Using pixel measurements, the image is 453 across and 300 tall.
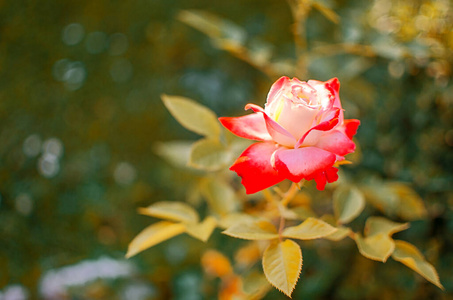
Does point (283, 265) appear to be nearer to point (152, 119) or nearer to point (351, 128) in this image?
point (351, 128)

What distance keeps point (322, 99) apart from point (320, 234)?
16cm

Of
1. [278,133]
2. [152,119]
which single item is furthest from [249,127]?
[152,119]

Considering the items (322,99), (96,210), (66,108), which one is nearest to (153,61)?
(66,108)

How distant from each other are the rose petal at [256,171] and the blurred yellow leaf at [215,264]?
0.68 metres

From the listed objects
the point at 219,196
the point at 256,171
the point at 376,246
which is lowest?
the point at 219,196

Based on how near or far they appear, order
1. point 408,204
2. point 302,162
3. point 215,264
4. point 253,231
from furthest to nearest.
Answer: point 215,264 < point 408,204 < point 253,231 < point 302,162

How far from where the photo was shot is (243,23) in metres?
1.40

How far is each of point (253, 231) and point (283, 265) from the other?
7cm

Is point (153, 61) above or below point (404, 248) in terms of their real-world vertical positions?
below

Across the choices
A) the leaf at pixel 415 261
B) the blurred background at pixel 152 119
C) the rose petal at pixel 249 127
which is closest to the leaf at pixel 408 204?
the blurred background at pixel 152 119

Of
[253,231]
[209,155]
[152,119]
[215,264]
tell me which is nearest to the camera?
[253,231]

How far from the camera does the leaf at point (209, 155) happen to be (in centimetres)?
62

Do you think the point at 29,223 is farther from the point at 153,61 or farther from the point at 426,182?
the point at 426,182

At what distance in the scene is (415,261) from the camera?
547 mm
